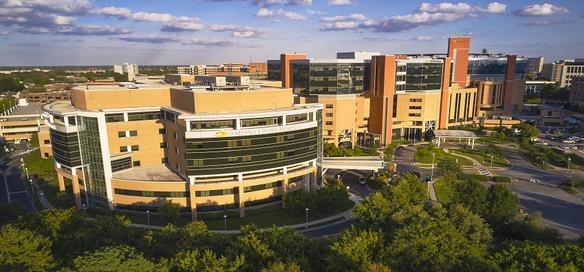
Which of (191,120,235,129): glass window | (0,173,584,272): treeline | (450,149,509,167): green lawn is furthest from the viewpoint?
(450,149,509,167): green lawn

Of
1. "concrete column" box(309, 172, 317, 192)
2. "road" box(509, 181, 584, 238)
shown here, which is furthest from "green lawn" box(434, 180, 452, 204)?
"concrete column" box(309, 172, 317, 192)

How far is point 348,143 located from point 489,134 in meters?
56.9

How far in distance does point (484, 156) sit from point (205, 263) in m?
94.6

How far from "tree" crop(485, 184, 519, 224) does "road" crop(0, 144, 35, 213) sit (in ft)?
263

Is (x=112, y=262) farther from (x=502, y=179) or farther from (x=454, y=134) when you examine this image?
(x=454, y=134)

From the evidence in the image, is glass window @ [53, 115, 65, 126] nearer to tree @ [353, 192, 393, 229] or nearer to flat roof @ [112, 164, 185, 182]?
flat roof @ [112, 164, 185, 182]

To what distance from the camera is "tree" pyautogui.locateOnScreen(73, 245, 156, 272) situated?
3522 cm

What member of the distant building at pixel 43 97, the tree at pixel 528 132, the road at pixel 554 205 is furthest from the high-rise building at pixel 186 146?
the distant building at pixel 43 97

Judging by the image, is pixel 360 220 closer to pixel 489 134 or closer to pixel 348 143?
pixel 348 143

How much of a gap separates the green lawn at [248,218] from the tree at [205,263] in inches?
942

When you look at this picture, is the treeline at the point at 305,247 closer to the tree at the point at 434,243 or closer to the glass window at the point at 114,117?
the tree at the point at 434,243

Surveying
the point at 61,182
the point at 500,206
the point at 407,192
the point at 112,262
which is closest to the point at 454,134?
the point at 407,192

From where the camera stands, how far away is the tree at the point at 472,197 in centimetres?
5935

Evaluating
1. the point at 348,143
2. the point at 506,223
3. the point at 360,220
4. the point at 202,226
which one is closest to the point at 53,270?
the point at 202,226
